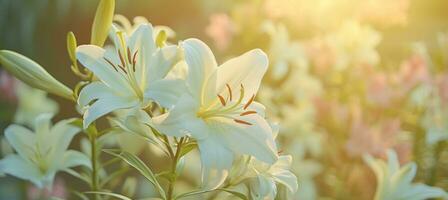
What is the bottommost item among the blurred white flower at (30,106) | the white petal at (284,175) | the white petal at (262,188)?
the white petal at (262,188)

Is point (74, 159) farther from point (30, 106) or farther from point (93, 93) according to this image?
point (30, 106)

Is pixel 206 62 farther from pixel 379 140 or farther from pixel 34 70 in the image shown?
pixel 379 140

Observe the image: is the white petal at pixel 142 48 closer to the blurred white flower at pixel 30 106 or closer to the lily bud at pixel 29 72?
the lily bud at pixel 29 72

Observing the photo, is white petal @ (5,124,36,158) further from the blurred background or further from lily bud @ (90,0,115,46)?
the blurred background

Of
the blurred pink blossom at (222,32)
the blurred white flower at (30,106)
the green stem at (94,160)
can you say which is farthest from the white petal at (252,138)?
the blurred white flower at (30,106)

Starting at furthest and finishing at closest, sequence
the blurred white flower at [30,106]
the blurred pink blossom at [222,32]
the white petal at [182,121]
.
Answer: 1. the blurred white flower at [30,106]
2. the blurred pink blossom at [222,32]
3. the white petal at [182,121]

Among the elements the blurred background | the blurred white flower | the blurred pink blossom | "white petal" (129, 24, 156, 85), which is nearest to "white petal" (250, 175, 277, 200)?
"white petal" (129, 24, 156, 85)

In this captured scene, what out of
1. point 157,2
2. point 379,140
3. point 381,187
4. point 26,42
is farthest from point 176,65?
point 157,2
